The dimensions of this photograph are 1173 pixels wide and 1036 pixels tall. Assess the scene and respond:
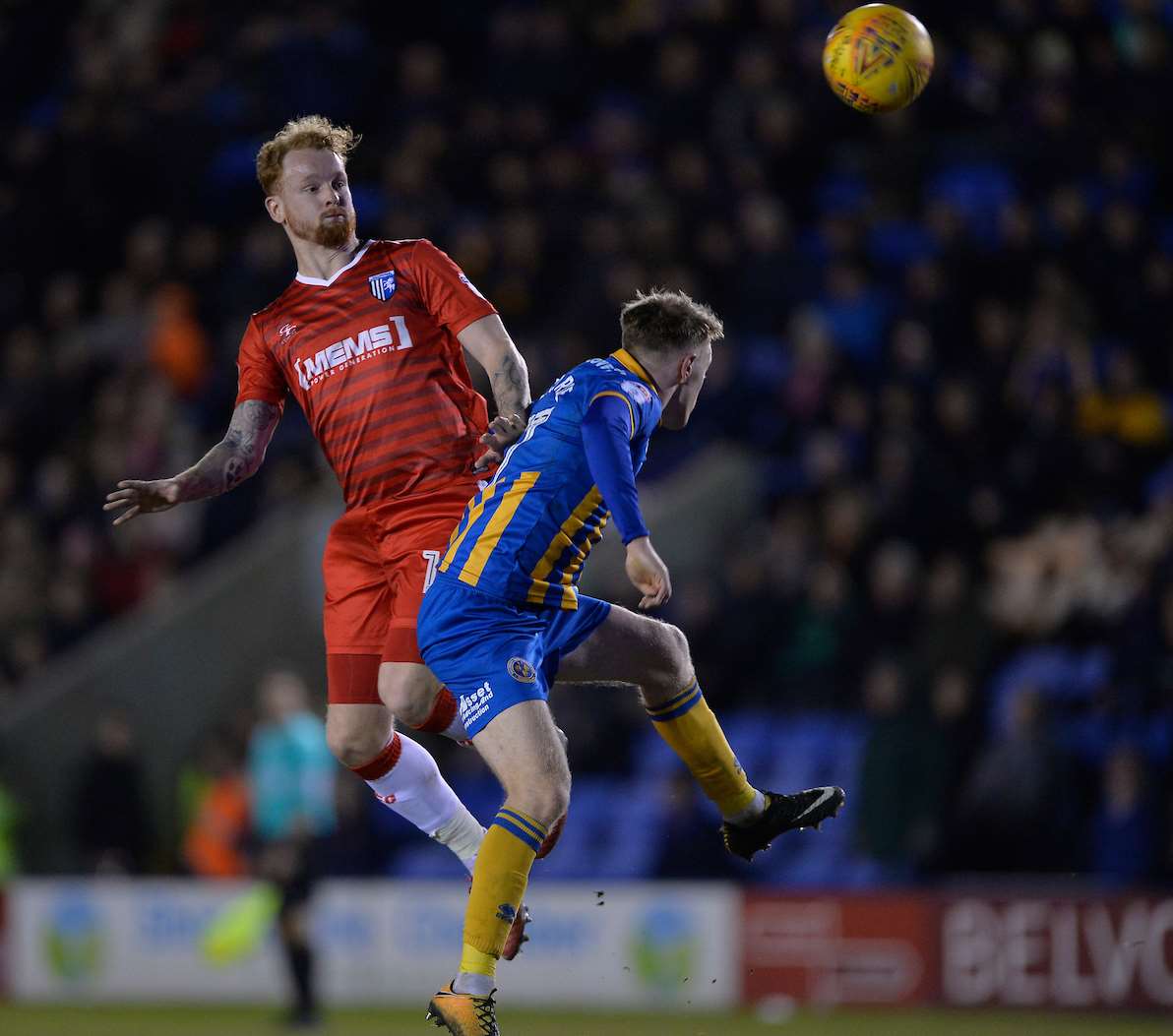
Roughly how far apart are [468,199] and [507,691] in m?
10.9

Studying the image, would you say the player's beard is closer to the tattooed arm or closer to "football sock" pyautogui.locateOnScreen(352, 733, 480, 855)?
the tattooed arm

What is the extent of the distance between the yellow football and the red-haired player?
1.88 m

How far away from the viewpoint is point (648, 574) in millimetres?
6523

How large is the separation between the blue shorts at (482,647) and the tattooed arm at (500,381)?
49 centimetres

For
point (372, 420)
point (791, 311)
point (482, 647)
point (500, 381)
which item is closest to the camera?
point (482, 647)

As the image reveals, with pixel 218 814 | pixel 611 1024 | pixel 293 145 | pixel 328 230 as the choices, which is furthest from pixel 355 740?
pixel 218 814

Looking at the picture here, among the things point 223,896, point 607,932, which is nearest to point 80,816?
point 223,896

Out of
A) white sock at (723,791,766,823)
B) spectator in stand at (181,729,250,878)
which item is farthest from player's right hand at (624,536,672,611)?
spectator in stand at (181,729,250,878)

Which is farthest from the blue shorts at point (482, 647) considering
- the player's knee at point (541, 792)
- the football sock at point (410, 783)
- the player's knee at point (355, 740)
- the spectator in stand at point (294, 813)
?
the spectator in stand at point (294, 813)

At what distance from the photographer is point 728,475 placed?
49.6ft

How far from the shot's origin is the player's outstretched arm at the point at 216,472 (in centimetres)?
715

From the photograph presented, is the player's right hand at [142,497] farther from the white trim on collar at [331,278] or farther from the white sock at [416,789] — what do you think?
the white sock at [416,789]

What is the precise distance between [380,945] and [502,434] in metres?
7.95

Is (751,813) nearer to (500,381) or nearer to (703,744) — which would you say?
(703,744)
